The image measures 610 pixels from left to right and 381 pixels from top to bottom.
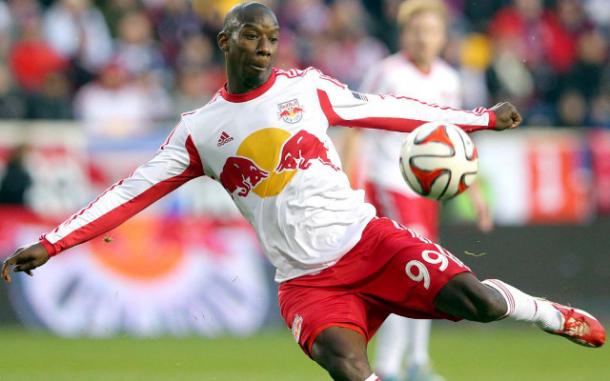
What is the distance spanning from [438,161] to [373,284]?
77 centimetres

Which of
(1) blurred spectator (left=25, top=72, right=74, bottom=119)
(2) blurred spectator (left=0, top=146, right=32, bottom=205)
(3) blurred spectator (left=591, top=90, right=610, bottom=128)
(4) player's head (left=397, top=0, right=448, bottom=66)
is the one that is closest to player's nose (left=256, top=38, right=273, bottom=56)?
(4) player's head (left=397, top=0, right=448, bottom=66)

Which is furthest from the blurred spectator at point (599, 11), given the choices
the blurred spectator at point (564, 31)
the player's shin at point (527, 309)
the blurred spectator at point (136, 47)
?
the player's shin at point (527, 309)

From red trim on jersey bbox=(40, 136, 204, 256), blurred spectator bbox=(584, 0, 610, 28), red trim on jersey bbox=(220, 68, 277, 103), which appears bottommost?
blurred spectator bbox=(584, 0, 610, 28)

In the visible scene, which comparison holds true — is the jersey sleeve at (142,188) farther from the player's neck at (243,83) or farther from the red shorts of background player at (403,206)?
the red shorts of background player at (403,206)

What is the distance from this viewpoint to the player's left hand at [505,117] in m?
7.40

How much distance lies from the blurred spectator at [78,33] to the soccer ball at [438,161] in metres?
8.95

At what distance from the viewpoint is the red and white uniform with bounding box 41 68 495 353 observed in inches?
282

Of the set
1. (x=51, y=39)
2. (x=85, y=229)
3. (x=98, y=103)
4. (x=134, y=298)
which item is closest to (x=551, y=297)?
(x=134, y=298)

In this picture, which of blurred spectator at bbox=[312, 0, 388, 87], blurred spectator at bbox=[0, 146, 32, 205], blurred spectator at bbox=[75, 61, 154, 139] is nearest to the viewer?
blurred spectator at bbox=[0, 146, 32, 205]

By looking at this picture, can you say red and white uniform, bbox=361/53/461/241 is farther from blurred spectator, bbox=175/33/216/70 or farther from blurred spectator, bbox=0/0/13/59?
blurred spectator, bbox=0/0/13/59

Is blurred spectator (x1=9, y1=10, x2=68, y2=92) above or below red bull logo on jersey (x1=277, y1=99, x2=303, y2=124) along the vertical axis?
below

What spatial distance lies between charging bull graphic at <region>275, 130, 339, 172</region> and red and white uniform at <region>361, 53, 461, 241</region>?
2.66 metres

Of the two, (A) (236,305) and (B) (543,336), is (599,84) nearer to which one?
(B) (543,336)

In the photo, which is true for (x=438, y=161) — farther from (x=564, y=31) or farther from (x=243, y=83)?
(x=564, y=31)
